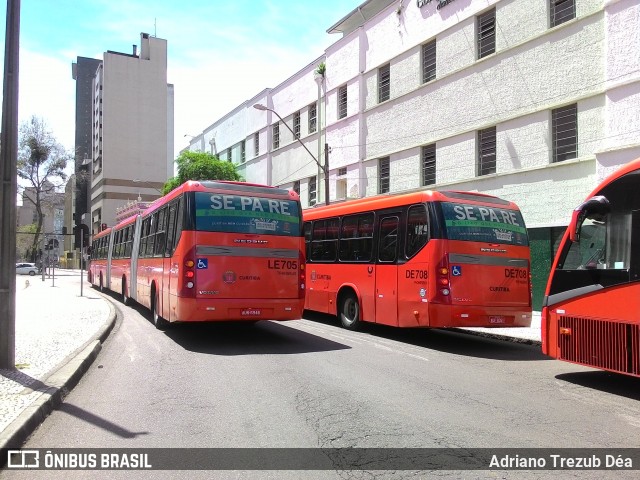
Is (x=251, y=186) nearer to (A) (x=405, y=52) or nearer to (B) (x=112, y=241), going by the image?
(B) (x=112, y=241)

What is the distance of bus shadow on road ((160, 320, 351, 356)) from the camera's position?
9570mm

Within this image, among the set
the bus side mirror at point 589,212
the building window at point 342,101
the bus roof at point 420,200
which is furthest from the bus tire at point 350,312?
the building window at point 342,101

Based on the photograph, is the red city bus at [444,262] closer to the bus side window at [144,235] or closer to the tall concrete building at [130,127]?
the bus side window at [144,235]

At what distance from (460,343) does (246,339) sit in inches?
177

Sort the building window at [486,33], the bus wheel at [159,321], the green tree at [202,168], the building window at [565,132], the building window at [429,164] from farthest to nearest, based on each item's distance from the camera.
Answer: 1. the green tree at [202,168]
2. the building window at [429,164]
3. the building window at [486,33]
4. the building window at [565,132]
5. the bus wheel at [159,321]

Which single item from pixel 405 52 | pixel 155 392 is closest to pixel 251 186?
pixel 155 392

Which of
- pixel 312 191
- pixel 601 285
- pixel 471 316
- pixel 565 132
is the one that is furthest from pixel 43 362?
pixel 312 191

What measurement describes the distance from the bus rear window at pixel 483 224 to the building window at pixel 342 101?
57.2ft

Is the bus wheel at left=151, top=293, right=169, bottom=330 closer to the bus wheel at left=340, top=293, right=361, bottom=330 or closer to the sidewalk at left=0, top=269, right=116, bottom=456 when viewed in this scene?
the sidewalk at left=0, top=269, right=116, bottom=456

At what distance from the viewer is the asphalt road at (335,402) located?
4770 millimetres

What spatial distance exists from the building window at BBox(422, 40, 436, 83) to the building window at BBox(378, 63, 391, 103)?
224 cm

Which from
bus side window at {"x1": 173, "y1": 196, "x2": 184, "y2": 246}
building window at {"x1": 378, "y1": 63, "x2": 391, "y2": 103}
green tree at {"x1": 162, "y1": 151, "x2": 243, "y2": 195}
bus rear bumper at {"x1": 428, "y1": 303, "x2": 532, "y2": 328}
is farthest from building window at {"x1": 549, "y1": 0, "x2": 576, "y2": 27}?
green tree at {"x1": 162, "y1": 151, "x2": 243, "y2": 195}

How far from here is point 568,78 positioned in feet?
52.0

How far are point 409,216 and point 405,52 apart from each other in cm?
1410
